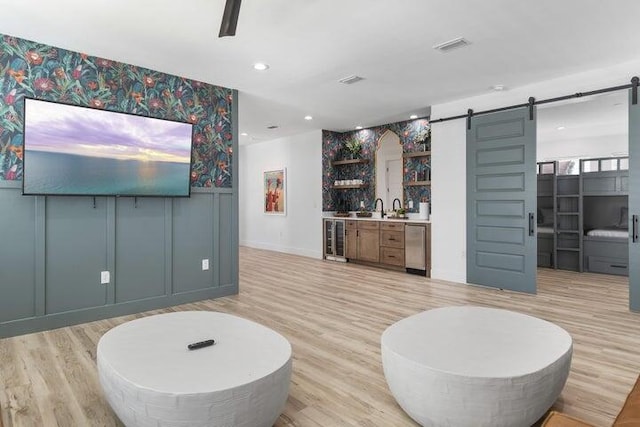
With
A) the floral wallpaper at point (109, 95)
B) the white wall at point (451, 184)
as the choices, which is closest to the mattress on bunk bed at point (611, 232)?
the white wall at point (451, 184)

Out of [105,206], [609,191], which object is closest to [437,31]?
[105,206]

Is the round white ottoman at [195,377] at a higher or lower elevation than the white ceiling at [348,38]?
lower

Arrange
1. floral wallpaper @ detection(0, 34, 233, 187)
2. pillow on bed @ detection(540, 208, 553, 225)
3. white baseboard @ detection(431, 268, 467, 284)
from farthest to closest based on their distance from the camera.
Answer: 1. pillow on bed @ detection(540, 208, 553, 225)
2. white baseboard @ detection(431, 268, 467, 284)
3. floral wallpaper @ detection(0, 34, 233, 187)

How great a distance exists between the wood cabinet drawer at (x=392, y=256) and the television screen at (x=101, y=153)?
11.8ft

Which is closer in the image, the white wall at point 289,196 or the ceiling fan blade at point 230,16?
the ceiling fan blade at point 230,16

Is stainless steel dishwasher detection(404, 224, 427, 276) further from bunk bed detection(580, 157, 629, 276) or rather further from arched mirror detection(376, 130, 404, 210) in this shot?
bunk bed detection(580, 157, 629, 276)

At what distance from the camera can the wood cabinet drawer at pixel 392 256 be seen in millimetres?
6203

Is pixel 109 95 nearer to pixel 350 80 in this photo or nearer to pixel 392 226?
pixel 350 80

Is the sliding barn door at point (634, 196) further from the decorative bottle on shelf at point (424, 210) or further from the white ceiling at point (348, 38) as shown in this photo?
the decorative bottle on shelf at point (424, 210)

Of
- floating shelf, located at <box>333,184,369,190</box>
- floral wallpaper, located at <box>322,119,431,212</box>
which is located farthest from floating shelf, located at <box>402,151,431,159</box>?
floating shelf, located at <box>333,184,369,190</box>

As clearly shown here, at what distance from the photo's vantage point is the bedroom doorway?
19.3ft

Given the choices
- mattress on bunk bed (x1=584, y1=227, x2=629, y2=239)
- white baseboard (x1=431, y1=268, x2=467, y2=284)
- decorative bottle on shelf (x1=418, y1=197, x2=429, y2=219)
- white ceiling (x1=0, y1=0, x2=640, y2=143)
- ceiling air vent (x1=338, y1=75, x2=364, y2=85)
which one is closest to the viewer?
white ceiling (x1=0, y1=0, x2=640, y2=143)

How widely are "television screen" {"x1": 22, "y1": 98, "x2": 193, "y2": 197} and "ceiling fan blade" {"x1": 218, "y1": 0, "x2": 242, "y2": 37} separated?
6.96ft

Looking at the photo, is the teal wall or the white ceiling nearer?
the white ceiling
